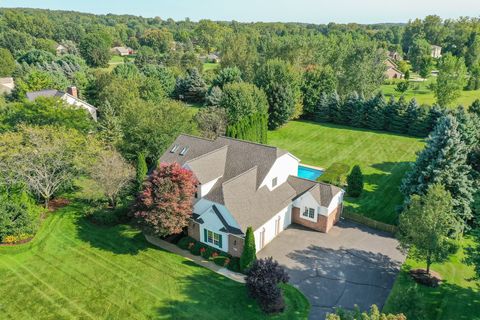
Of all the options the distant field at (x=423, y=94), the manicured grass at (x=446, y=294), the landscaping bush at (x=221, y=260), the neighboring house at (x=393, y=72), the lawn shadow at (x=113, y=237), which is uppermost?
the neighboring house at (x=393, y=72)

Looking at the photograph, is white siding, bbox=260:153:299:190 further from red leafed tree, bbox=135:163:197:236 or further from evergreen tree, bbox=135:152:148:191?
evergreen tree, bbox=135:152:148:191

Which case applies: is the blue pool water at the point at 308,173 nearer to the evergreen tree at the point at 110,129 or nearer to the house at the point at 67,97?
the evergreen tree at the point at 110,129

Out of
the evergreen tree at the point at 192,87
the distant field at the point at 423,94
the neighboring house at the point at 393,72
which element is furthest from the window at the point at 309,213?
the neighboring house at the point at 393,72

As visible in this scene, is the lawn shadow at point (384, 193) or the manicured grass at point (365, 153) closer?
the lawn shadow at point (384, 193)

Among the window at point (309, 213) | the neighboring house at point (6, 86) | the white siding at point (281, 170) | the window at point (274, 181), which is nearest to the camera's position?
the window at point (309, 213)

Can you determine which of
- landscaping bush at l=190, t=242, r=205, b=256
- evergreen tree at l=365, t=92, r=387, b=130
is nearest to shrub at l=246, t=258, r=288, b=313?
landscaping bush at l=190, t=242, r=205, b=256

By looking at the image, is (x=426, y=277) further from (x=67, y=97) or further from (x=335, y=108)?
(x=67, y=97)

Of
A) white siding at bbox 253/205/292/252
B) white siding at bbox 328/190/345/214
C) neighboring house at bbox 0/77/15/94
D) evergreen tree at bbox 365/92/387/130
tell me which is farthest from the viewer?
neighboring house at bbox 0/77/15/94
